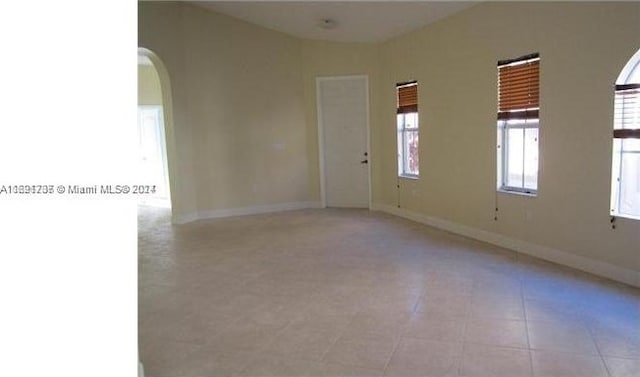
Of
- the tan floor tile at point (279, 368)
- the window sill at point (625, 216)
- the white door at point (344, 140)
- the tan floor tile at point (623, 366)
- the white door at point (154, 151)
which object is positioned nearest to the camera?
the tan floor tile at point (623, 366)

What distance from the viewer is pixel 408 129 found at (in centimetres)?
646

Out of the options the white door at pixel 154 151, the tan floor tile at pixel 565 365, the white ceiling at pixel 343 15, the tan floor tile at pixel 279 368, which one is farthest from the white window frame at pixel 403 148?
the white door at pixel 154 151

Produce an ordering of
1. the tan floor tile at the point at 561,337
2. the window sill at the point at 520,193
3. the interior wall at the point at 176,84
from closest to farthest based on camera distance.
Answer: the tan floor tile at the point at 561,337
the window sill at the point at 520,193
the interior wall at the point at 176,84

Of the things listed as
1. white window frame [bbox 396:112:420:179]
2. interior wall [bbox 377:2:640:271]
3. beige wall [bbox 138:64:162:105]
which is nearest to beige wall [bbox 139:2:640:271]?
interior wall [bbox 377:2:640:271]

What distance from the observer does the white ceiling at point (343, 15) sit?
5.19 m

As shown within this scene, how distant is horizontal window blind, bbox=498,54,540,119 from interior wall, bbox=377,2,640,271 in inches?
3.2

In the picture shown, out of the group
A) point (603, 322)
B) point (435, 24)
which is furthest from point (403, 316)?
point (435, 24)

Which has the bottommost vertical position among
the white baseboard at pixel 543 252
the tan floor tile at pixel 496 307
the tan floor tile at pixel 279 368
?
the tan floor tile at pixel 279 368

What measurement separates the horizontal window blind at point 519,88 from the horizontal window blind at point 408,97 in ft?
5.08

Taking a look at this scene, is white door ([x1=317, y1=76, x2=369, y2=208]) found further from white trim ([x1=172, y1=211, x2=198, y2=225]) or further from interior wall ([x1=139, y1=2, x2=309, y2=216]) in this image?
white trim ([x1=172, y1=211, x2=198, y2=225])

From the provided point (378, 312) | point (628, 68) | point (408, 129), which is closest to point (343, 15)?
point (408, 129)

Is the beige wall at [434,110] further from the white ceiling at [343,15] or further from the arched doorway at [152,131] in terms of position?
the arched doorway at [152,131]

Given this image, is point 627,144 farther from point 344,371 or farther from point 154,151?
point 154,151

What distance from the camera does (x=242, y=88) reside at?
22.9 feet
